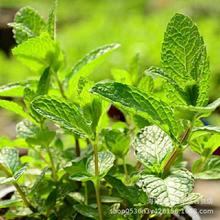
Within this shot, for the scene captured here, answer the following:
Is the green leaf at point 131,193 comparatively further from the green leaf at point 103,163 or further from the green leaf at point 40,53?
the green leaf at point 40,53

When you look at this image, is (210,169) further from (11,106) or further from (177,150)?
(11,106)

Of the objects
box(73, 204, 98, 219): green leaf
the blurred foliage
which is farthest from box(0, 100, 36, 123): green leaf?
the blurred foliage

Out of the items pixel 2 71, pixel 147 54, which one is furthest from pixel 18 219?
pixel 2 71

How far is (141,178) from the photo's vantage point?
52 centimetres

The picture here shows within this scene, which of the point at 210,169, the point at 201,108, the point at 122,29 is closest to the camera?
the point at 201,108

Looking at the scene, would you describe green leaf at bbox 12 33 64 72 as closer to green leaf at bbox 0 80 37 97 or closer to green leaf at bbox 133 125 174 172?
green leaf at bbox 0 80 37 97

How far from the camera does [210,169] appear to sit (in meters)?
0.59

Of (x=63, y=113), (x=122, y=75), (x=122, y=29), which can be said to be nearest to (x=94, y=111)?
(x=63, y=113)

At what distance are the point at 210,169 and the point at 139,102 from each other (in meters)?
0.12

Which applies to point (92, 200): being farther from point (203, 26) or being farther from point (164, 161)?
point (203, 26)

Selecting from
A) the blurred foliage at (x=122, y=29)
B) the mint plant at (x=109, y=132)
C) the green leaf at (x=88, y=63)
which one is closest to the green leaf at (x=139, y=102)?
the mint plant at (x=109, y=132)

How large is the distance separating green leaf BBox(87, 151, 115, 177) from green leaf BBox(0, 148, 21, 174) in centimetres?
8

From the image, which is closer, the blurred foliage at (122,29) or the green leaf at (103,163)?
the green leaf at (103,163)

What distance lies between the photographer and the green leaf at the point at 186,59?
54 centimetres
